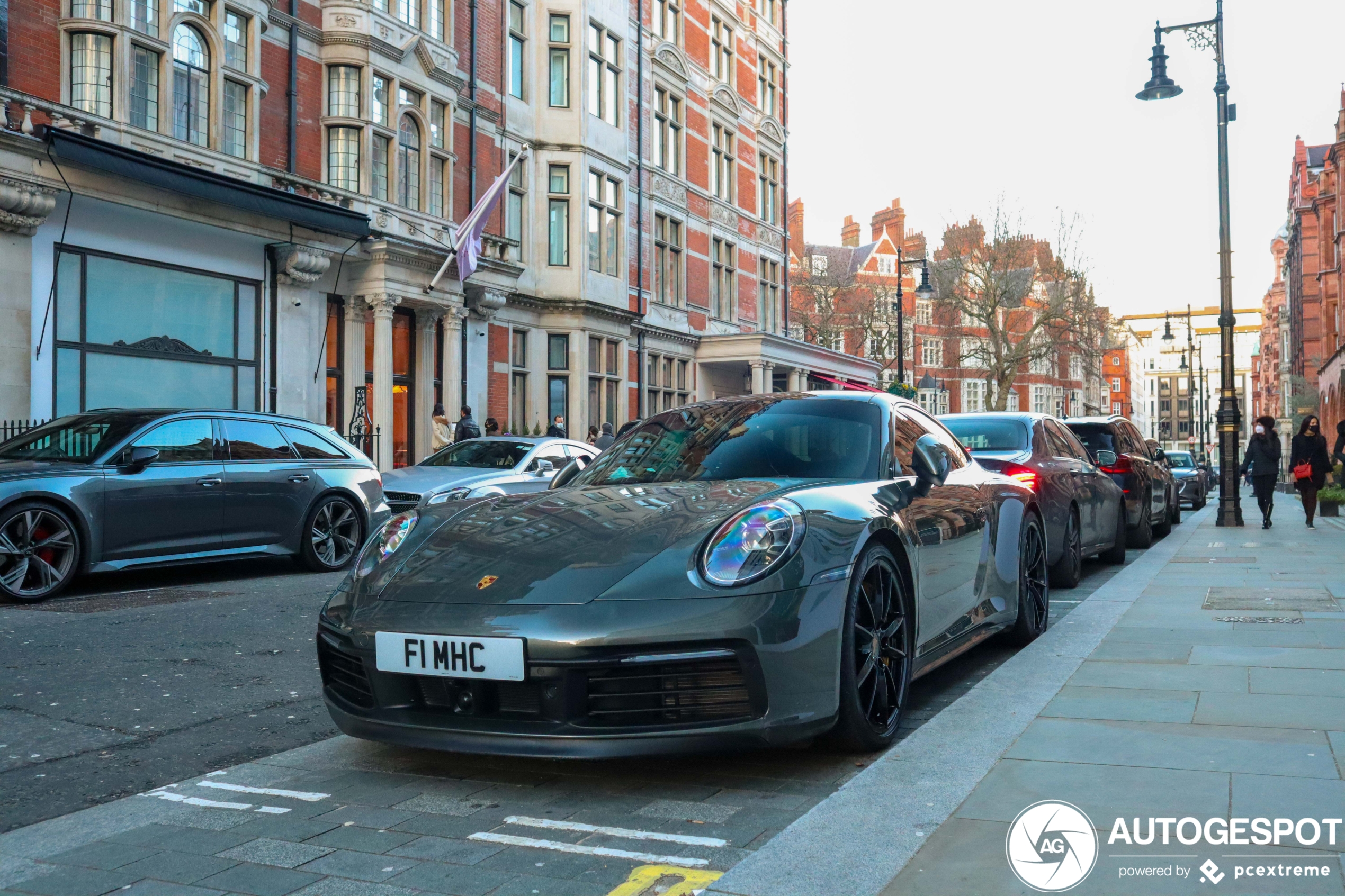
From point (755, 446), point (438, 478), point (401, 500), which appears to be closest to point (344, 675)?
point (755, 446)

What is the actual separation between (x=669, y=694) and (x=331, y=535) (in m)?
8.51

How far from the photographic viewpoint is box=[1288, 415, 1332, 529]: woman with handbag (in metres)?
18.0

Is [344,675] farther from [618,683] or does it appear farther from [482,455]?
[482,455]

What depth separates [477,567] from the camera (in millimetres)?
4008

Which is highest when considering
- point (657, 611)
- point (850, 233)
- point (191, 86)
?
point (850, 233)

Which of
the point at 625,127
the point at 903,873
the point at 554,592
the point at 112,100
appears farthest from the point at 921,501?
the point at 625,127

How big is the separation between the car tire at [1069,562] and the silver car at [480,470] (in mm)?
5500

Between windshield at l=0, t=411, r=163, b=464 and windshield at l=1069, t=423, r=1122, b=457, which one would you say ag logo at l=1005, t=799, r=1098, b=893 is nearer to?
windshield at l=0, t=411, r=163, b=464

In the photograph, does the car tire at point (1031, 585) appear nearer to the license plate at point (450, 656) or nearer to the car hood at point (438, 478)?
the license plate at point (450, 656)

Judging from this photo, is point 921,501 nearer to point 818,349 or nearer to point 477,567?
point 477,567

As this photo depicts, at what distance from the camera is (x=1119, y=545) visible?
38.7ft

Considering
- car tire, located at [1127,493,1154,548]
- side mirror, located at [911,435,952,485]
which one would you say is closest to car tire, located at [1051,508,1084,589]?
car tire, located at [1127,493,1154,548]

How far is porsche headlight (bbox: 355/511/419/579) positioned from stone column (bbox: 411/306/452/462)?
18906 mm

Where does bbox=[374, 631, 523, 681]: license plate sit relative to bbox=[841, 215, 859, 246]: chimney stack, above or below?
below
